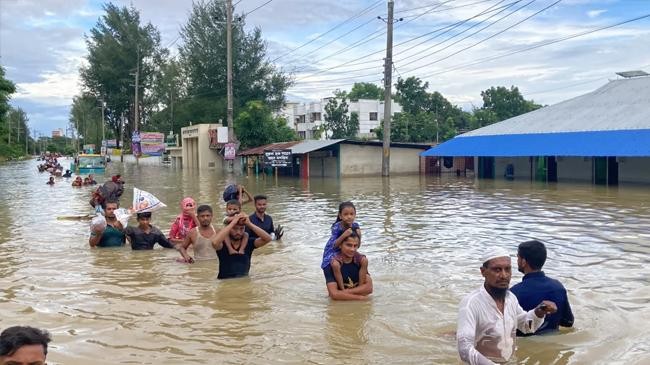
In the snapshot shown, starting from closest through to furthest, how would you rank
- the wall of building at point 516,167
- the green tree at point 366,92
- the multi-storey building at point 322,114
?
1. the wall of building at point 516,167
2. the multi-storey building at point 322,114
3. the green tree at point 366,92

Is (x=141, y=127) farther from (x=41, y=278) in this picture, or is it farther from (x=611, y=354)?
(x=611, y=354)

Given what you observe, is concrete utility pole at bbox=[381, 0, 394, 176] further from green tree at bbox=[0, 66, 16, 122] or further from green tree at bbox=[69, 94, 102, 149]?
green tree at bbox=[69, 94, 102, 149]

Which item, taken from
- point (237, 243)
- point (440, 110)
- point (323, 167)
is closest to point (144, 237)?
point (237, 243)

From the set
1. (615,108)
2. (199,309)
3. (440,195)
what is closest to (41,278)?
(199,309)

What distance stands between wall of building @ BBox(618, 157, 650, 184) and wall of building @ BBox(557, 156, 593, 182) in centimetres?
176

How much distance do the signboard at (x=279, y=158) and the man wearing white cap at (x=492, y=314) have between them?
3523 centimetres

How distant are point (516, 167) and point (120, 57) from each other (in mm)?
57089

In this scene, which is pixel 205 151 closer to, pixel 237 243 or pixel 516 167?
pixel 516 167

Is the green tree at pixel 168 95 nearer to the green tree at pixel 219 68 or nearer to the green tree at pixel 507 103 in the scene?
the green tree at pixel 219 68

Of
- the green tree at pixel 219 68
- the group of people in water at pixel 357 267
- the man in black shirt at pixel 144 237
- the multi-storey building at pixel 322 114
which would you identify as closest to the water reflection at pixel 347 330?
the group of people in water at pixel 357 267

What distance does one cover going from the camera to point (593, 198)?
2161cm

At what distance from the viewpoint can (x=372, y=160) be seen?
4075 centimetres

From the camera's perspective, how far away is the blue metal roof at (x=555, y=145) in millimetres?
26358

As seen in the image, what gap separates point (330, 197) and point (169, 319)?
17130mm
